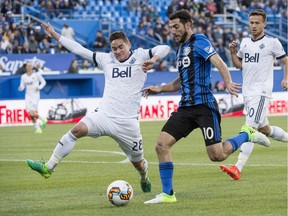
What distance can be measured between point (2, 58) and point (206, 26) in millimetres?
12103

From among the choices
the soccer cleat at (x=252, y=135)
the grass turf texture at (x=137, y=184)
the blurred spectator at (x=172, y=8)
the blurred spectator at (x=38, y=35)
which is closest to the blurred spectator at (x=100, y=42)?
the blurred spectator at (x=38, y=35)

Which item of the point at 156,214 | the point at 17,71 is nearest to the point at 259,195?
the point at 156,214

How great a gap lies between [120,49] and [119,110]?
2.72 ft

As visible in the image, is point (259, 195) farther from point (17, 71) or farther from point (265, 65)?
point (17, 71)

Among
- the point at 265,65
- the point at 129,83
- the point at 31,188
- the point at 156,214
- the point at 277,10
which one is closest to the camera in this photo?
the point at 156,214

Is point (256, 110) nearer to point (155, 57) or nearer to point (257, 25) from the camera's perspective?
point (257, 25)

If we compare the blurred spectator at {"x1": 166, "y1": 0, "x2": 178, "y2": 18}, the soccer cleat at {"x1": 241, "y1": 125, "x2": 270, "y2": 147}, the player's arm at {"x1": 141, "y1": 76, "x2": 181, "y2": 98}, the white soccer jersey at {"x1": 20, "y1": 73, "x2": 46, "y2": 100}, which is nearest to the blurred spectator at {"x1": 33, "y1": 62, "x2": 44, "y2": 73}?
the white soccer jersey at {"x1": 20, "y1": 73, "x2": 46, "y2": 100}

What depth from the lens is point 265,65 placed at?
14.5 m

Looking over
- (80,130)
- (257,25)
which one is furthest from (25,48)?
(80,130)

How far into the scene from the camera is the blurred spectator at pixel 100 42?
127 feet

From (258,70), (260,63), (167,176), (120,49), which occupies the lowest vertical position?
(167,176)

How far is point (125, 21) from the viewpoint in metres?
43.6

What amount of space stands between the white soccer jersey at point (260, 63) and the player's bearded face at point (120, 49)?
3495 mm

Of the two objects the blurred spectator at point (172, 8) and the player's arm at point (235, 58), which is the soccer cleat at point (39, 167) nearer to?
→ the player's arm at point (235, 58)
